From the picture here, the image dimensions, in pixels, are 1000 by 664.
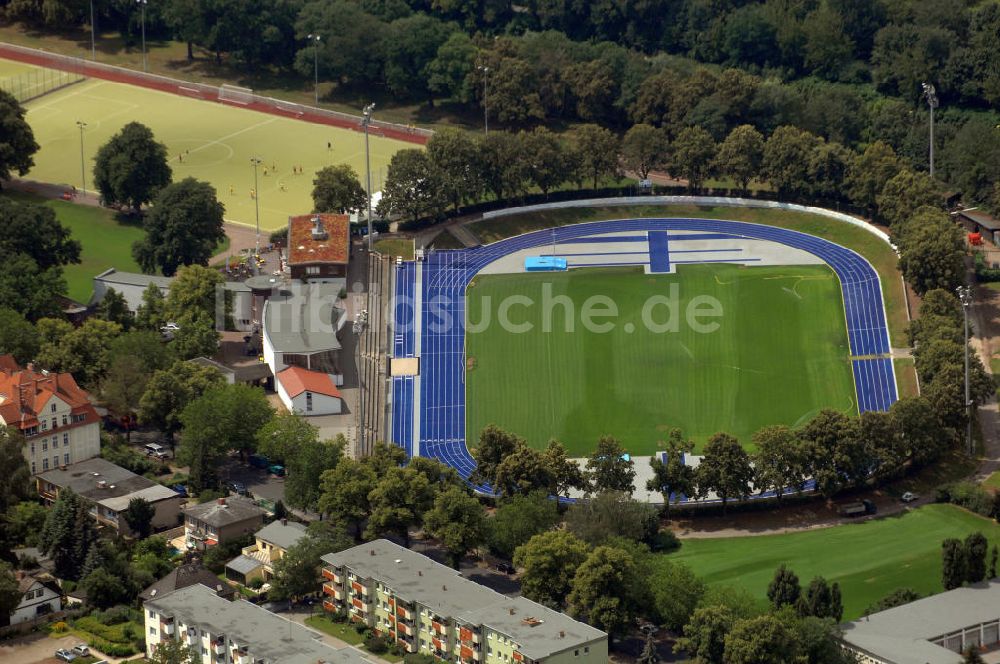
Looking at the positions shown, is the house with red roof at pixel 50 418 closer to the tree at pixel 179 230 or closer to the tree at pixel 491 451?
the tree at pixel 491 451

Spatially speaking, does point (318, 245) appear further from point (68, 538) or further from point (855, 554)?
point (855, 554)

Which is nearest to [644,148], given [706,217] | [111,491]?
[706,217]

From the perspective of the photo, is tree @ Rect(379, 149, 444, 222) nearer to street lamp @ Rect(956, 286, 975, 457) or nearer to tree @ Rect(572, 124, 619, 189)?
tree @ Rect(572, 124, 619, 189)

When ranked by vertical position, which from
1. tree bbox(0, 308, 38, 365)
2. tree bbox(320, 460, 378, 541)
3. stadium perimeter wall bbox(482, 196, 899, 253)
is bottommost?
tree bbox(320, 460, 378, 541)

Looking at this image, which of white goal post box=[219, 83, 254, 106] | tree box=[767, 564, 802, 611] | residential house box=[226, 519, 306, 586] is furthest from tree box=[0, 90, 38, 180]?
tree box=[767, 564, 802, 611]

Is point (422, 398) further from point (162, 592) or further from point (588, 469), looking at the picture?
point (162, 592)

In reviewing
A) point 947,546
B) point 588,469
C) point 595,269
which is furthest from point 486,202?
point 947,546
